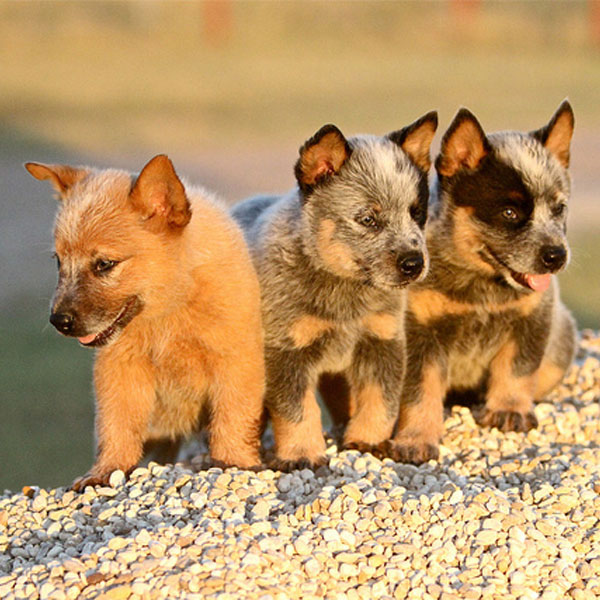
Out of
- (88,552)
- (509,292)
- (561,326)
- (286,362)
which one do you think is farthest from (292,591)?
(561,326)

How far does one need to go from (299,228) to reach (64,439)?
13.5 ft

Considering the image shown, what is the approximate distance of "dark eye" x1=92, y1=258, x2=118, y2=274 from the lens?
5.41m

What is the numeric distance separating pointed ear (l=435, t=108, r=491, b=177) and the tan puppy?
1.51m

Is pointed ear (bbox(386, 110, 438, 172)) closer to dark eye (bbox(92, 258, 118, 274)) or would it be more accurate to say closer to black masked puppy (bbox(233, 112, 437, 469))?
black masked puppy (bbox(233, 112, 437, 469))

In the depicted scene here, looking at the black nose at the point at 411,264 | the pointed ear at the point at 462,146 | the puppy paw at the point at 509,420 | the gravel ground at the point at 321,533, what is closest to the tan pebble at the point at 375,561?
the gravel ground at the point at 321,533

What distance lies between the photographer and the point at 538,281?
263 inches

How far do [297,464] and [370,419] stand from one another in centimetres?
61

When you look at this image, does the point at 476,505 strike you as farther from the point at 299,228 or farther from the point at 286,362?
the point at 299,228

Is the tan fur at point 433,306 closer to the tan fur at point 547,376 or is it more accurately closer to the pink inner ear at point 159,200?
the tan fur at point 547,376

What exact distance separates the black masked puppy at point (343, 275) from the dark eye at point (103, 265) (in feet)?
3.68

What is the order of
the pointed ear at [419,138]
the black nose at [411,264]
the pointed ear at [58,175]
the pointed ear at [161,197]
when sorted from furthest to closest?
the pointed ear at [419,138] → the black nose at [411,264] → the pointed ear at [58,175] → the pointed ear at [161,197]

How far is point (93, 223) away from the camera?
5.43 metres

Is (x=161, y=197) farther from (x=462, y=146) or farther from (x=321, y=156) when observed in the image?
(x=462, y=146)

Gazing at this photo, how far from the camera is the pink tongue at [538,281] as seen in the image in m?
6.63
